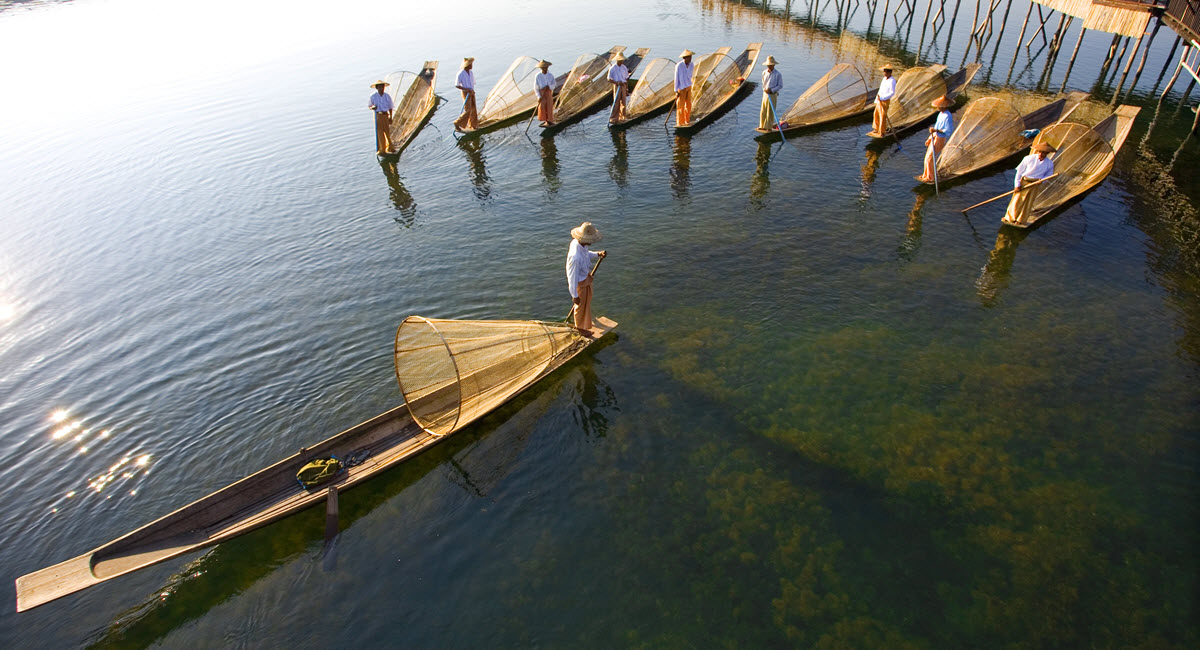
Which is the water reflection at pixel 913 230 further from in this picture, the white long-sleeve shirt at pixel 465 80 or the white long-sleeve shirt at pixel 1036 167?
the white long-sleeve shirt at pixel 465 80

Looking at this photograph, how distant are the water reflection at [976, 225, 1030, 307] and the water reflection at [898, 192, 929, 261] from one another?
4.41 ft

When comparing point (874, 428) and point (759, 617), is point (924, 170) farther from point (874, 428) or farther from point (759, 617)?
point (759, 617)

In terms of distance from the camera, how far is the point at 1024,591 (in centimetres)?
659

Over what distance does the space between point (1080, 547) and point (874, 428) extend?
8.40 ft

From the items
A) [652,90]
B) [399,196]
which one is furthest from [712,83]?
[399,196]

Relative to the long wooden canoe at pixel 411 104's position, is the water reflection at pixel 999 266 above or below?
below

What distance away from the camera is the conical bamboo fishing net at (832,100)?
1873 cm

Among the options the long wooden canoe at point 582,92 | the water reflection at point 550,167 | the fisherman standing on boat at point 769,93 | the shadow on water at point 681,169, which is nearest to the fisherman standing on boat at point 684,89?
the shadow on water at point 681,169

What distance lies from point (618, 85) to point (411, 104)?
7.58m

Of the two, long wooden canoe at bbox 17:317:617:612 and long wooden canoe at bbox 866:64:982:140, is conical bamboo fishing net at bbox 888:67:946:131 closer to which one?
long wooden canoe at bbox 866:64:982:140

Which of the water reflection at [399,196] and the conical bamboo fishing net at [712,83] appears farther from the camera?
the conical bamboo fishing net at [712,83]

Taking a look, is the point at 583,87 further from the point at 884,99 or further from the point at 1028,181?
the point at 1028,181

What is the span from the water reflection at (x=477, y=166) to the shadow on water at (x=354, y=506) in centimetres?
790

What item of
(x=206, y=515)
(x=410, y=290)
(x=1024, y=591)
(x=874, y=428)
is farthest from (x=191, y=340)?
(x=1024, y=591)
